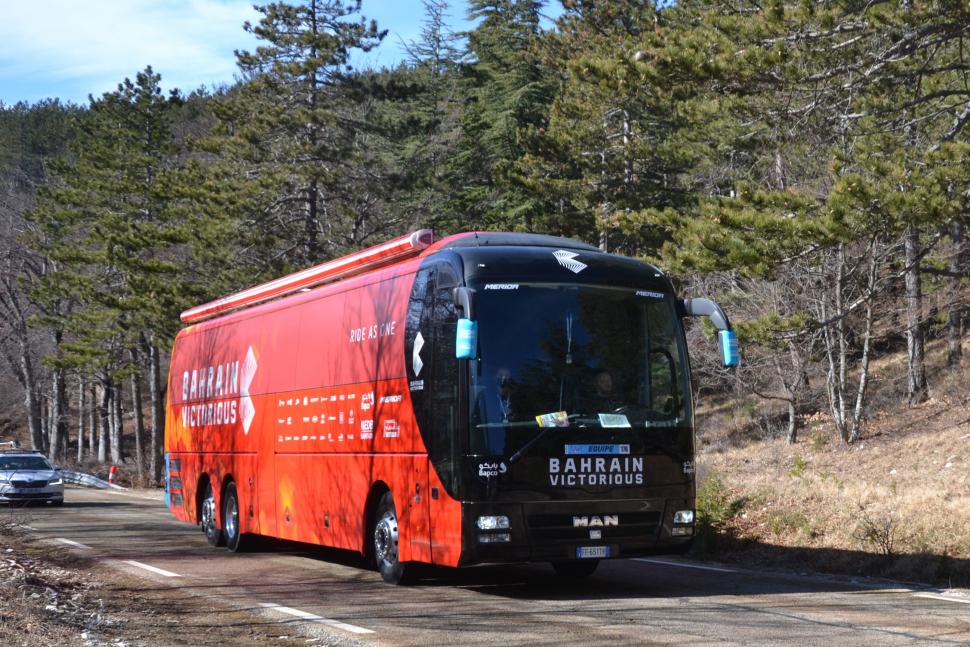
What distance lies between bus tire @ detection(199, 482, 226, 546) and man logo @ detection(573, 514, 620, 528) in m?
9.20

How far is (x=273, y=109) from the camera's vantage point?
38.4 m

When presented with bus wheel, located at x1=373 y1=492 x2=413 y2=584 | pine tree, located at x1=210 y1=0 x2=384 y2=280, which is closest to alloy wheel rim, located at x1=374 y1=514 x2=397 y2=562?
bus wheel, located at x1=373 y1=492 x2=413 y2=584

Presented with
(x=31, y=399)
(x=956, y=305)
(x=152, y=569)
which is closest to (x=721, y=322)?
(x=152, y=569)

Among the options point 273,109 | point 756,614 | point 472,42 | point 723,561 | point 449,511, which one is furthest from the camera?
point 472,42

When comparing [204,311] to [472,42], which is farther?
[472,42]

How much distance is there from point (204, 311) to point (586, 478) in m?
12.2

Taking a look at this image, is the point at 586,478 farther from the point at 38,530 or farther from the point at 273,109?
the point at 273,109

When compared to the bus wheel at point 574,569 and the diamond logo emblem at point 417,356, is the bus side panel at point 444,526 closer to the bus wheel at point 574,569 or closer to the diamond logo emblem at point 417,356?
the diamond logo emblem at point 417,356

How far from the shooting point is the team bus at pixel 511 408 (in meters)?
11.3

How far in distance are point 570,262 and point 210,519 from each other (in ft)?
33.0

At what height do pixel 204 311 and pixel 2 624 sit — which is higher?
pixel 204 311

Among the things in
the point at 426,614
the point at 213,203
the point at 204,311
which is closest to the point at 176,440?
the point at 204,311

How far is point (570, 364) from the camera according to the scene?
38.1 ft

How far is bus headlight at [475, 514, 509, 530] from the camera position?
1120 cm
